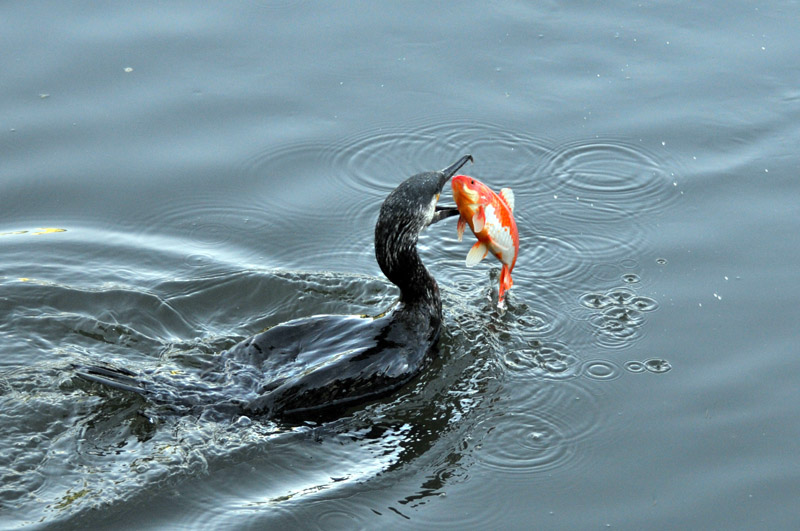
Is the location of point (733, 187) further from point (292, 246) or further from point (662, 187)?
point (292, 246)

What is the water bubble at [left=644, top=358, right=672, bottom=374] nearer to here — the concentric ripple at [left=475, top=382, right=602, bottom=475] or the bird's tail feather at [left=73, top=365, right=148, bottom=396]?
the concentric ripple at [left=475, top=382, right=602, bottom=475]

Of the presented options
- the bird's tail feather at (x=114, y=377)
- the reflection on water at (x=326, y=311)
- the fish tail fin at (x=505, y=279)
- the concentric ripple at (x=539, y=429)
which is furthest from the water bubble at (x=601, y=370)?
the bird's tail feather at (x=114, y=377)

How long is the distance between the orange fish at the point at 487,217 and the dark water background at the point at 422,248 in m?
0.57

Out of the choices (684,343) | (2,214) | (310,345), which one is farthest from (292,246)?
(684,343)

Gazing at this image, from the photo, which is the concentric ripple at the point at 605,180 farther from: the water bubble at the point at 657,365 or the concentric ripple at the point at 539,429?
the concentric ripple at the point at 539,429

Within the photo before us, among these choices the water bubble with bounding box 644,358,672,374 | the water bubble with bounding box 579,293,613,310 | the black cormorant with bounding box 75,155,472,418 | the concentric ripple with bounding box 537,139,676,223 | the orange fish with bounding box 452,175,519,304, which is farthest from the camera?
the concentric ripple with bounding box 537,139,676,223

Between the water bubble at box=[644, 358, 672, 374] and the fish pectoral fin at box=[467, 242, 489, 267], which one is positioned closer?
the water bubble at box=[644, 358, 672, 374]

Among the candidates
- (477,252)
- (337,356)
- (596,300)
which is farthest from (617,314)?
(337,356)

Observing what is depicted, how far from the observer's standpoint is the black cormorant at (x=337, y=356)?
6383 millimetres

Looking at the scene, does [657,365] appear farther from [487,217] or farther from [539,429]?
[487,217]

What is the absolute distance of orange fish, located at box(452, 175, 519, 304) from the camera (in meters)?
6.96

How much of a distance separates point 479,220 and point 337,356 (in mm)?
1334

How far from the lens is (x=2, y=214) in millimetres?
8352

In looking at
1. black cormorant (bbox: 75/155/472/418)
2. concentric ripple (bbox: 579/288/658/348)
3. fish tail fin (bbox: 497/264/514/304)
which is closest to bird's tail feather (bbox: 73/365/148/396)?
black cormorant (bbox: 75/155/472/418)
